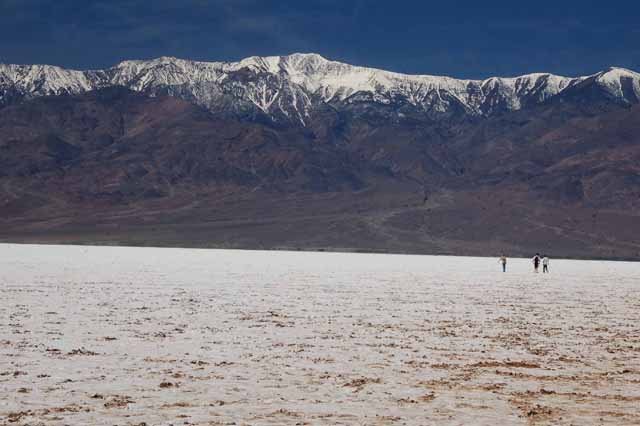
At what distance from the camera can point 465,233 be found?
577 ft

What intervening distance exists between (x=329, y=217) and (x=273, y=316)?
15860 cm

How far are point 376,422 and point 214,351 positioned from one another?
7.58 metres

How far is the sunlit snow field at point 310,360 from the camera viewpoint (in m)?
14.0

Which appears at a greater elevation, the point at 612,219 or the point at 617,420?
the point at 612,219

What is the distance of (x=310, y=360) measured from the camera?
19.3 metres

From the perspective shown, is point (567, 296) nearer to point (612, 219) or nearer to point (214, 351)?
point (214, 351)

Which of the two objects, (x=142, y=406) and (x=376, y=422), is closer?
(x=376, y=422)

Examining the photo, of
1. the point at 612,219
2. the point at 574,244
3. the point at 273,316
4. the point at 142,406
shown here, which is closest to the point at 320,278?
the point at 273,316

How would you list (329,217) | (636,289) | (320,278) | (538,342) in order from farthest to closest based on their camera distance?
(329,217)
(320,278)
(636,289)
(538,342)

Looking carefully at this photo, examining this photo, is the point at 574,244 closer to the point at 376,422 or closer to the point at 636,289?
the point at 636,289

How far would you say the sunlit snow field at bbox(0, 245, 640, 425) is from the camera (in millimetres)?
14016

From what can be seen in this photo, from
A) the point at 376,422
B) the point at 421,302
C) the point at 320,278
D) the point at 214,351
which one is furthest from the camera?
the point at 320,278

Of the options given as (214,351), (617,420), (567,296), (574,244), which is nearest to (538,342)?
(214,351)

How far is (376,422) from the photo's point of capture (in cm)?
1325
